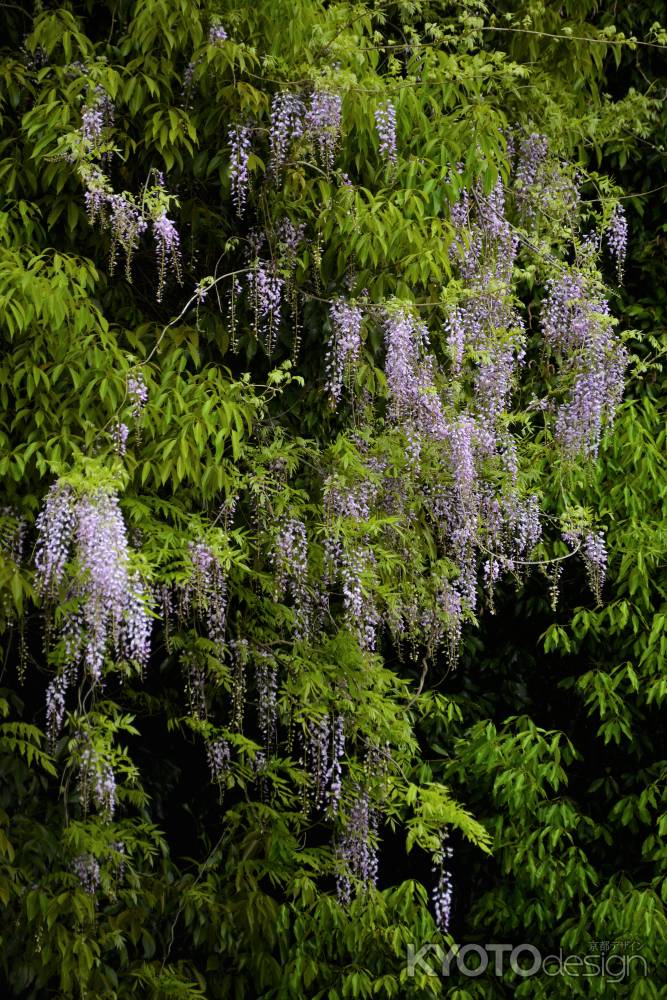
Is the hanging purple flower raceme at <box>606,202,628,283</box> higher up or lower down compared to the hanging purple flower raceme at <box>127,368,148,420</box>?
higher up

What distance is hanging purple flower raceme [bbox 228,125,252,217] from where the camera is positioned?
4.27 metres

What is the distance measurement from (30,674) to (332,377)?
4.78 ft

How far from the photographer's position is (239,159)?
4301mm

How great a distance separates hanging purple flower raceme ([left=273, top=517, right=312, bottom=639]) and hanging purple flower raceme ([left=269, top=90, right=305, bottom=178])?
47.0 inches

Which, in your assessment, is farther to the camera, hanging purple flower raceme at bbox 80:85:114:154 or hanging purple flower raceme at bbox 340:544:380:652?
hanging purple flower raceme at bbox 340:544:380:652

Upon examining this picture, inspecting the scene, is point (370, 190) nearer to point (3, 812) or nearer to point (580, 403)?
point (580, 403)

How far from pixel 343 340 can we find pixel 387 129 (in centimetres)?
72

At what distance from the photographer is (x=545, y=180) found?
18.1ft

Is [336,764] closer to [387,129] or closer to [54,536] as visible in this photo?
[54,536]

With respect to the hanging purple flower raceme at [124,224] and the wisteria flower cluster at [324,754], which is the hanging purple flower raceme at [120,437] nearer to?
the hanging purple flower raceme at [124,224]

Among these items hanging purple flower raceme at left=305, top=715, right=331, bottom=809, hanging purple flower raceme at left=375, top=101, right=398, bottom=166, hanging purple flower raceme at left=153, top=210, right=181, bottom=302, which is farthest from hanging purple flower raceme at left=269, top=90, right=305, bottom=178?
hanging purple flower raceme at left=305, top=715, right=331, bottom=809

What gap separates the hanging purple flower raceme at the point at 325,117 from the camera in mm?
4281

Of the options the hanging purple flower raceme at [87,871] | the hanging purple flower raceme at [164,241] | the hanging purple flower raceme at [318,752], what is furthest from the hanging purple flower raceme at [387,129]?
the hanging purple flower raceme at [87,871]

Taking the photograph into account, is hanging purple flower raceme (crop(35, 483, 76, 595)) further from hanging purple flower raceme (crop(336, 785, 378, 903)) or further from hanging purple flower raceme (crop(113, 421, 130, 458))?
hanging purple flower raceme (crop(336, 785, 378, 903))
